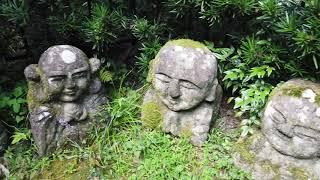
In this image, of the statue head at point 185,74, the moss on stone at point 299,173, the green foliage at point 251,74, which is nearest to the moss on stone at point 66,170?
the statue head at point 185,74

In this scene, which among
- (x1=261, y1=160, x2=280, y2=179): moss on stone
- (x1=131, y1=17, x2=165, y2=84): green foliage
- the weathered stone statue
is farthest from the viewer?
(x1=131, y1=17, x2=165, y2=84): green foliage

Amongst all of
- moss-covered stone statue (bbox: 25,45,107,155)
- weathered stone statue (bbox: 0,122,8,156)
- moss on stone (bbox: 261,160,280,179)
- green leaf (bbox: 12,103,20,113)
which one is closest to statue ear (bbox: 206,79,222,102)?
moss on stone (bbox: 261,160,280,179)

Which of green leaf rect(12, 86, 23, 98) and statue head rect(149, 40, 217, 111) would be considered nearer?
statue head rect(149, 40, 217, 111)

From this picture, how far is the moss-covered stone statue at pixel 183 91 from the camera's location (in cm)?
415

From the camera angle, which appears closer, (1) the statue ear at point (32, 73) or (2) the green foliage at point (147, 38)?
(1) the statue ear at point (32, 73)

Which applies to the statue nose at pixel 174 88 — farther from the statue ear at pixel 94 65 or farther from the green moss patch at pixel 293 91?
the green moss patch at pixel 293 91

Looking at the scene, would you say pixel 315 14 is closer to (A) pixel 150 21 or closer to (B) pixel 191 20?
(B) pixel 191 20

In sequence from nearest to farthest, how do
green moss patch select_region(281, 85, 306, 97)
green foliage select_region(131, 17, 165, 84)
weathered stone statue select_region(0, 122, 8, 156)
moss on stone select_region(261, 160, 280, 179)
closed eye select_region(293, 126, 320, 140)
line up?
closed eye select_region(293, 126, 320, 140)
green moss patch select_region(281, 85, 306, 97)
moss on stone select_region(261, 160, 280, 179)
weathered stone statue select_region(0, 122, 8, 156)
green foliage select_region(131, 17, 165, 84)

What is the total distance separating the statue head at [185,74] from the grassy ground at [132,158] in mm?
472

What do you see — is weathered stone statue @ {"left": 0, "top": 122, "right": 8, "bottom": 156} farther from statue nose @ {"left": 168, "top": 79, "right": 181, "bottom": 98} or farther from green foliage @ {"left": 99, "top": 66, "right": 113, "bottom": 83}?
statue nose @ {"left": 168, "top": 79, "right": 181, "bottom": 98}

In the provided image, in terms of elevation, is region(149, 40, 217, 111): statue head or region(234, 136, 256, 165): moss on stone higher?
region(149, 40, 217, 111): statue head

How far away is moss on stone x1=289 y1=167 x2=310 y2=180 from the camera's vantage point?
3934 mm

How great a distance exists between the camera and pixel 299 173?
13.0 ft

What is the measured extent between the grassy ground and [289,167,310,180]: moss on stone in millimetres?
425
